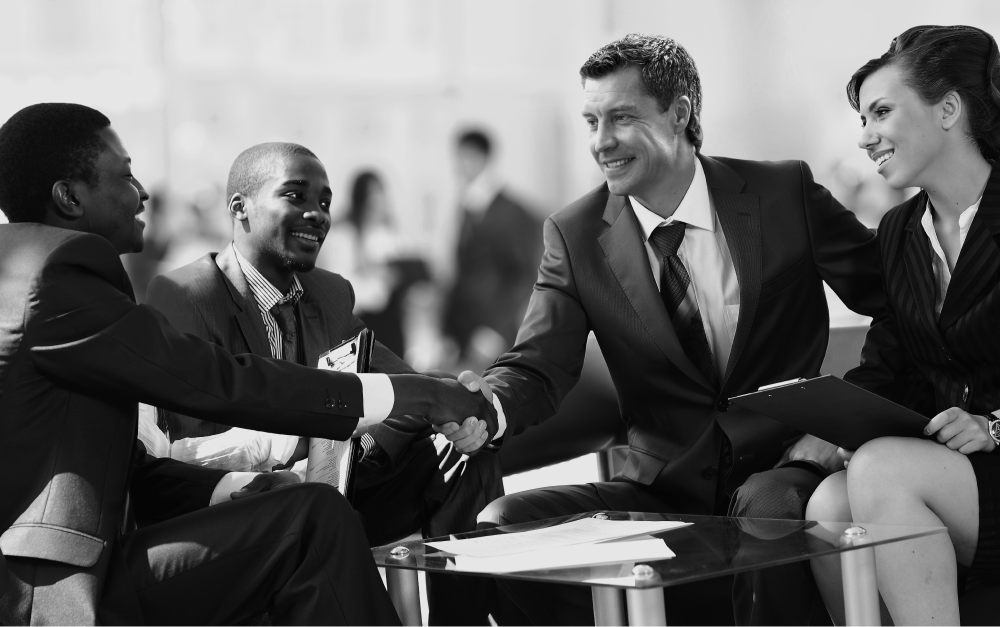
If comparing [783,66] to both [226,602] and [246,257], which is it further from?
[226,602]

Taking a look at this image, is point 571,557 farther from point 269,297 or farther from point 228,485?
point 269,297

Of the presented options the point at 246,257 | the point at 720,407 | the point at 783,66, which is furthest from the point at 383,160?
the point at 720,407

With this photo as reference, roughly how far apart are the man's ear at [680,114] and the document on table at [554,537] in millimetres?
Result: 1170

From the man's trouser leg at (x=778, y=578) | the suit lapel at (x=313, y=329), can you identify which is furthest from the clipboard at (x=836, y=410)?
the suit lapel at (x=313, y=329)

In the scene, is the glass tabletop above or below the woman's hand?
below

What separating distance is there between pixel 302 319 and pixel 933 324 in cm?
151

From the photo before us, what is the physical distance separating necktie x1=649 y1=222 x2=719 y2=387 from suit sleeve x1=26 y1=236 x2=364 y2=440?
1.00m

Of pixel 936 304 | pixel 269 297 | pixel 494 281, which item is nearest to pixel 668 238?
pixel 936 304

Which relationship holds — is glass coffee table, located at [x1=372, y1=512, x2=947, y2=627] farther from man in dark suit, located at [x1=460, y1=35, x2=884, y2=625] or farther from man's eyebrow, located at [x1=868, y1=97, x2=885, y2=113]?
man's eyebrow, located at [x1=868, y1=97, x2=885, y2=113]

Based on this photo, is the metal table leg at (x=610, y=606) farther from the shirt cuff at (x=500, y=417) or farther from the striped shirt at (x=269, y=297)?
the striped shirt at (x=269, y=297)

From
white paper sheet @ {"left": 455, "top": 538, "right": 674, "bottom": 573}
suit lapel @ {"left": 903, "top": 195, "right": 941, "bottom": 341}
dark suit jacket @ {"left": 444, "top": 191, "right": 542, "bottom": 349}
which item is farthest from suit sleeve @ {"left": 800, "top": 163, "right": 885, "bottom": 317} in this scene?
dark suit jacket @ {"left": 444, "top": 191, "right": 542, "bottom": 349}

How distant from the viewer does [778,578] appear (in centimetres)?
203

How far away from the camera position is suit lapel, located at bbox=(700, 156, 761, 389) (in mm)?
2471

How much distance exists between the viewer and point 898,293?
2.29 m
